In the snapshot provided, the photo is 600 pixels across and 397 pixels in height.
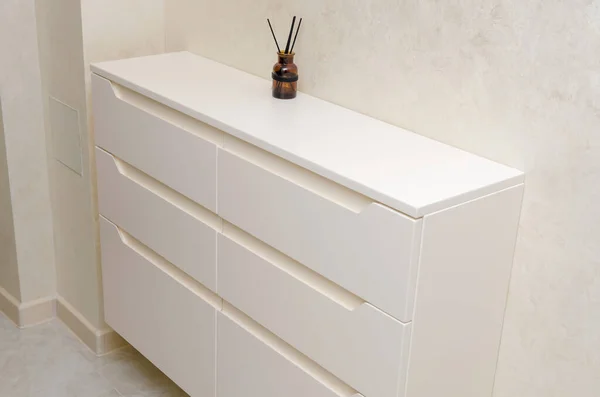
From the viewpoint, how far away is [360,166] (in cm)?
162

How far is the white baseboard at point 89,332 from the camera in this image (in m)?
2.66

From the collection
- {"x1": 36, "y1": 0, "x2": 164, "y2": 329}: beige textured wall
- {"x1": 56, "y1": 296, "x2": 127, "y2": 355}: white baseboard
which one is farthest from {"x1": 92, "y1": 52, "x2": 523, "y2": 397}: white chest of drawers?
{"x1": 56, "y1": 296, "x2": 127, "y2": 355}: white baseboard

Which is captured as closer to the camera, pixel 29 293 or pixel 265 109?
pixel 265 109

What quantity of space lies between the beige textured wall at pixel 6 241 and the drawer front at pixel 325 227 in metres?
1.06

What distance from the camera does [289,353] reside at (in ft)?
6.08

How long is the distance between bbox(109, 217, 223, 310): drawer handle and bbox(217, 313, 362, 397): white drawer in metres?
0.06

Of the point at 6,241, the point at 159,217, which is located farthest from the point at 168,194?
the point at 6,241

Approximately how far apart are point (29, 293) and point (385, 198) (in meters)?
1.73

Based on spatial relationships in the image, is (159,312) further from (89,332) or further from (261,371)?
(89,332)

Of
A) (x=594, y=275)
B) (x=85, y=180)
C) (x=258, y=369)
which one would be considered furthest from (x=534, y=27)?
(x=85, y=180)

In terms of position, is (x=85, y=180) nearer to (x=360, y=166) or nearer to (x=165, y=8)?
(x=165, y=8)

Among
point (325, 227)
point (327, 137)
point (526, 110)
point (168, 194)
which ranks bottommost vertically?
point (168, 194)

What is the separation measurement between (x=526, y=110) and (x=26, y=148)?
1668mm

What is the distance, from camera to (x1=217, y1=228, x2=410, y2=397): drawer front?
62.1 inches
